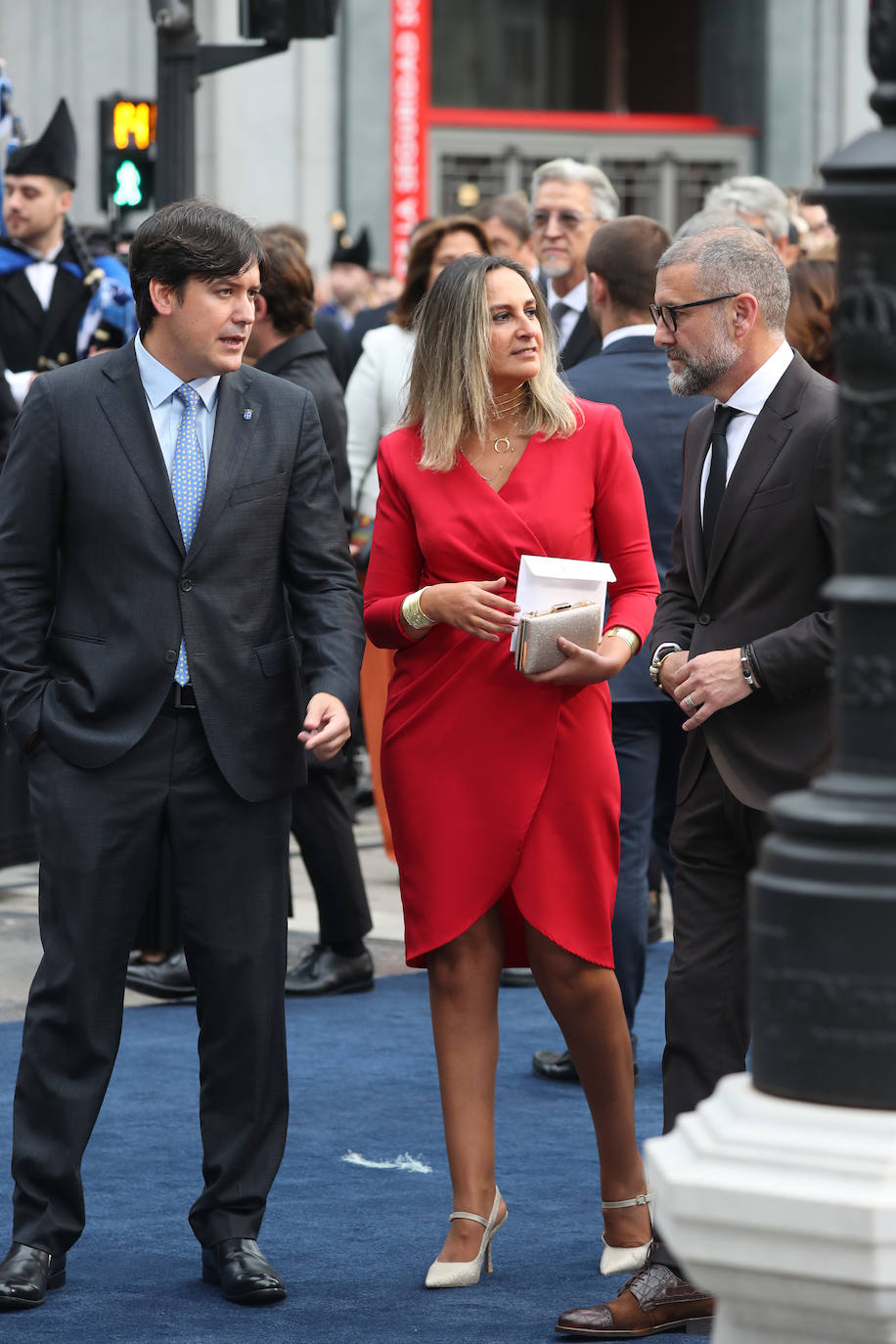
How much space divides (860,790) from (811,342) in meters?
3.69

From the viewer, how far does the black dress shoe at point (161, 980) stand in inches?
282

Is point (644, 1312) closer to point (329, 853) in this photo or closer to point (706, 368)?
point (706, 368)

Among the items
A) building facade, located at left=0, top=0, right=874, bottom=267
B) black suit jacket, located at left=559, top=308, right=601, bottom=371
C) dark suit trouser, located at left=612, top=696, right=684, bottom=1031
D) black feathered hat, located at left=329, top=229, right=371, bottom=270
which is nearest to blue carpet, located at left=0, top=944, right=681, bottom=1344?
dark suit trouser, located at left=612, top=696, right=684, bottom=1031

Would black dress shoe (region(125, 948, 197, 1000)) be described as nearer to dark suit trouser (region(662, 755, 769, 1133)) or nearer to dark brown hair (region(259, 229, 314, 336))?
dark brown hair (region(259, 229, 314, 336))

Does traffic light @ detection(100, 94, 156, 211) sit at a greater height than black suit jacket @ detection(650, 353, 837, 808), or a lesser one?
greater

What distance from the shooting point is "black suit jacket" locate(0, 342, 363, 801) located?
4477mm

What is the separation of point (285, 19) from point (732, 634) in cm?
584

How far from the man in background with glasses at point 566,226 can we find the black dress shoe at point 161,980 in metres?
2.45

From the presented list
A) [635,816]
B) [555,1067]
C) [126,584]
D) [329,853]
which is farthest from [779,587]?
[329,853]

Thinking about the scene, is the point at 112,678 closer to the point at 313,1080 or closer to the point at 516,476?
the point at 516,476

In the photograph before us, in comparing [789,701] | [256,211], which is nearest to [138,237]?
[789,701]

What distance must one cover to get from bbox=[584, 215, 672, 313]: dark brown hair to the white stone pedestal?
3733 mm

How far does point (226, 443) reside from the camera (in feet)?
15.0

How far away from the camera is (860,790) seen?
2701 millimetres
